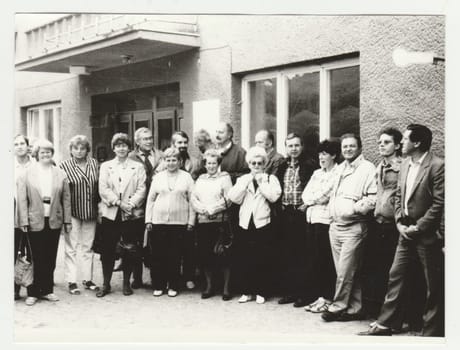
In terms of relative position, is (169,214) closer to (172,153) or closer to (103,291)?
(172,153)

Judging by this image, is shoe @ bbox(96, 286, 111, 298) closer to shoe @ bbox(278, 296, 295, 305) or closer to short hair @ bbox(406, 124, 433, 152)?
shoe @ bbox(278, 296, 295, 305)


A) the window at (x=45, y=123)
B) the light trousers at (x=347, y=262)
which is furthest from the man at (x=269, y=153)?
the window at (x=45, y=123)

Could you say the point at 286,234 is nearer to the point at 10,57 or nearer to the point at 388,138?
the point at 388,138

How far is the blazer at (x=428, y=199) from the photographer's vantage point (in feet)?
16.4

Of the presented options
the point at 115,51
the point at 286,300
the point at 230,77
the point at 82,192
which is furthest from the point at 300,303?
the point at 115,51

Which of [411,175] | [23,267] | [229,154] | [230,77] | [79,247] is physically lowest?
[23,267]

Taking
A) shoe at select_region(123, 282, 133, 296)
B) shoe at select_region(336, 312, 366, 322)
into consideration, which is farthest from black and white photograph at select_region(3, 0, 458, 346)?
shoe at select_region(123, 282, 133, 296)

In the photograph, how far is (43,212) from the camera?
6.55 meters

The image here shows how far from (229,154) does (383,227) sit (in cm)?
200

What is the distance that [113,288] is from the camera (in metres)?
7.17

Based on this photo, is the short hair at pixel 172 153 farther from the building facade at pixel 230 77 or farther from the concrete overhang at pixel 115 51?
the concrete overhang at pixel 115 51

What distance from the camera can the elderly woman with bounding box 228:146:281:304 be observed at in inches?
253

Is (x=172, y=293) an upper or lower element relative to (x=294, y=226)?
lower
